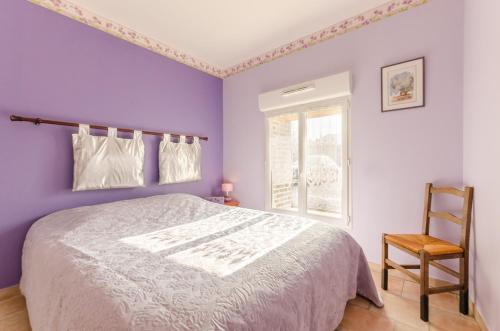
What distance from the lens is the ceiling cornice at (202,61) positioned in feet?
7.07

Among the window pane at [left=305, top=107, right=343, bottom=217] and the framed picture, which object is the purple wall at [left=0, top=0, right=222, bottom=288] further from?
the framed picture

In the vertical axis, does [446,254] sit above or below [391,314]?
above

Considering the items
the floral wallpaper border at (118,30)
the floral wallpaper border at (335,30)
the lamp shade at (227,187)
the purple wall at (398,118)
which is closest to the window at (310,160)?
the purple wall at (398,118)

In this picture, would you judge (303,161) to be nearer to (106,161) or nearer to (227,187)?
(227,187)

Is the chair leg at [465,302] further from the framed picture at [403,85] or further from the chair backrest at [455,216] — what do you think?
the framed picture at [403,85]

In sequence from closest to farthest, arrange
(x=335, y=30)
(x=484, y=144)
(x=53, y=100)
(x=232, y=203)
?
(x=484, y=144) → (x=53, y=100) → (x=335, y=30) → (x=232, y=203)

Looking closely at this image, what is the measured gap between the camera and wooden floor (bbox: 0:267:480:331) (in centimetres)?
154

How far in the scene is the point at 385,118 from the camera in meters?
2.28

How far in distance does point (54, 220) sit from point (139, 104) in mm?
1512

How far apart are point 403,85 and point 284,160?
1574 mm

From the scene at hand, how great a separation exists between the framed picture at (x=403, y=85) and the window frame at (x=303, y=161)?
385 mm

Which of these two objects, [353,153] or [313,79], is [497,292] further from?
[313,79]

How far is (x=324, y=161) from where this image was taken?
9.03 feet

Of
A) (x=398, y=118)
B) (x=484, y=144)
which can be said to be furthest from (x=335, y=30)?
(x=484, y=144)
